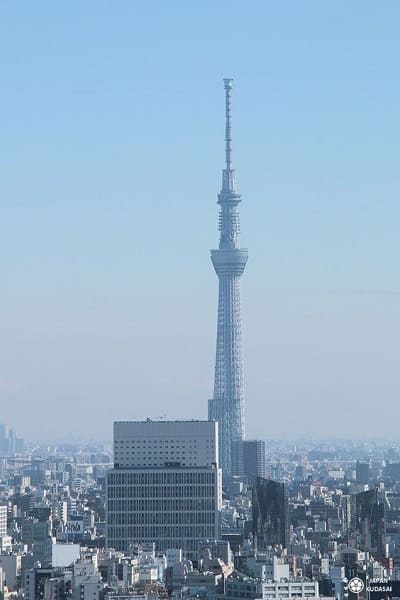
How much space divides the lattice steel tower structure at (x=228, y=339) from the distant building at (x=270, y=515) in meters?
63.9

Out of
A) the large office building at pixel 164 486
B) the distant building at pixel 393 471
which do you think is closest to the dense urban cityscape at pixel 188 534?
the large office building at pixel 164 486

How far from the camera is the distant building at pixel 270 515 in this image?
8050 centimetres

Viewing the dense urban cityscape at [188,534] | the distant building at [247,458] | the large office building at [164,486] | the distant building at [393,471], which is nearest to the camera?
the dense urban cityscape at [188,534]

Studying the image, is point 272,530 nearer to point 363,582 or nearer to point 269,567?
point 269,567

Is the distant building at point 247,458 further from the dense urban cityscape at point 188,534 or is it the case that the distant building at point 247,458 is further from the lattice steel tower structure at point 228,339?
the dense urban cityscape at point 188,534

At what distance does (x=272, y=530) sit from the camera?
3250 inches

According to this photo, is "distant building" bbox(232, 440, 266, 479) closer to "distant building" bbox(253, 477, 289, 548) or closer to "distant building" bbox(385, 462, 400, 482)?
"distant building" bbox(385, 462, 400, 482)

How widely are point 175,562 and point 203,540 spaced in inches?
435

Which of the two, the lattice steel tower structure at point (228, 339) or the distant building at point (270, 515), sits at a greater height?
the lattice steel tower structure at point (228, 339)

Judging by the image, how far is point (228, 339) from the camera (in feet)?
512

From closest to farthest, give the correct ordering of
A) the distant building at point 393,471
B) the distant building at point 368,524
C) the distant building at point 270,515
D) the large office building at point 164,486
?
the distant building at point 368,524 < the large office building at point 164,486 < the distant building at point 270,515 < the distant building at point 393,471

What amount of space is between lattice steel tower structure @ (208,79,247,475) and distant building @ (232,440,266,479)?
610 mm

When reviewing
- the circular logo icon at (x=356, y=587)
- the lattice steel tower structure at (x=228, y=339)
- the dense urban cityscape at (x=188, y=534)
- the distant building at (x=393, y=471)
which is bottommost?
the circular logo icon at (x=356, y=587)

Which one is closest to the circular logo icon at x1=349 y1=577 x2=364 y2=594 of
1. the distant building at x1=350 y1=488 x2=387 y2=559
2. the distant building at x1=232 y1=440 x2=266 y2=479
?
the distant building at x1=350 y1=488 x2=387 y2=559
